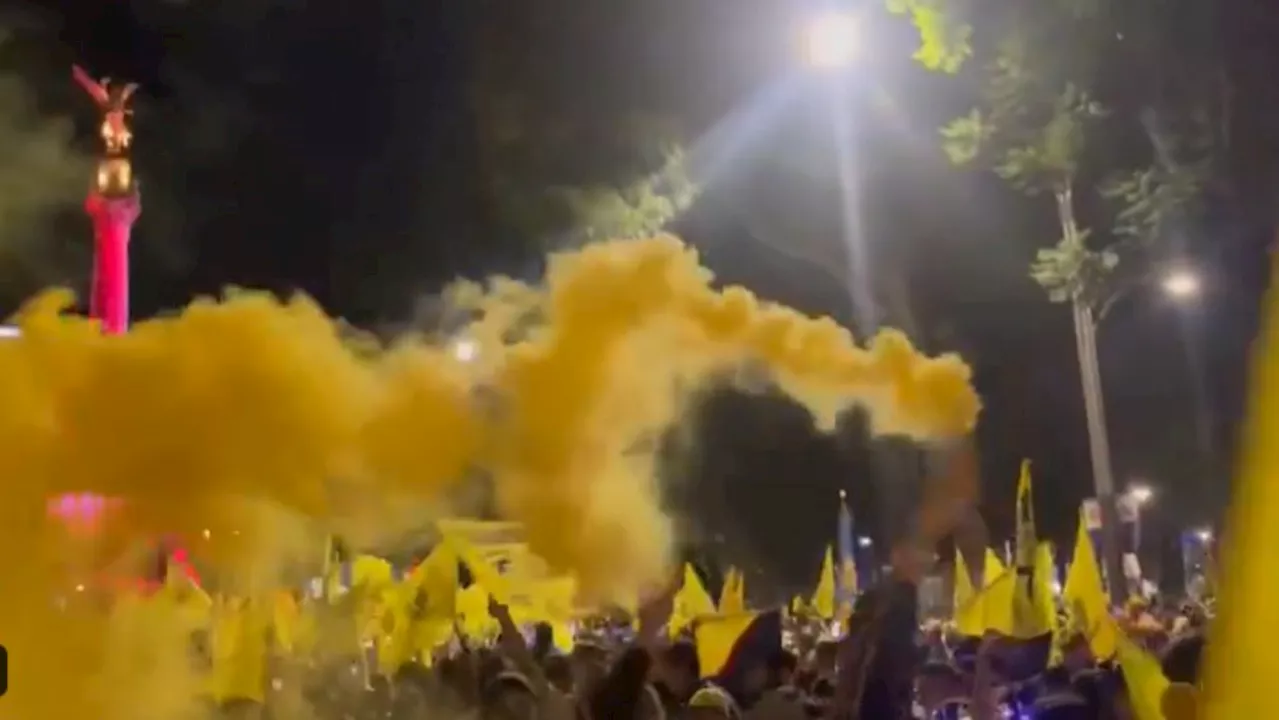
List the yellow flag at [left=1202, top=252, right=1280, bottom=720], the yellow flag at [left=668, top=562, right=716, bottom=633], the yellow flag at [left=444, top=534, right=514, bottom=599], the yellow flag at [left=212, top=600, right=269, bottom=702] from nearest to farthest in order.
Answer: the yellow flag at [left=1202, top=252, right=1280, bottom=720] < the yellow flag at [left=212, top=600, right=269, bottom=702] < the yellow flag at [left=444, top=534, right=514, bottom=599] < the yellow flag at [left=668, top=562, right=716, bottom=633]

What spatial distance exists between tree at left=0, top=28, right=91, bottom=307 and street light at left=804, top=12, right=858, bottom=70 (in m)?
4.42

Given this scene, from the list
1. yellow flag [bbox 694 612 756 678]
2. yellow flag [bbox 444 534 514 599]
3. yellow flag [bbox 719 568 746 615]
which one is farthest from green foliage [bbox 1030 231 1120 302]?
yellow flag [bbox 694 612 756 678]

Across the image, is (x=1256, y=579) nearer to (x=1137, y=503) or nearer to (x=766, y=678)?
(x=766, y=678)

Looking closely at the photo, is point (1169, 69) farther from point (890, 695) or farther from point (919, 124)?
point (890, 695)

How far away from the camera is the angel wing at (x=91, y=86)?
9.60m

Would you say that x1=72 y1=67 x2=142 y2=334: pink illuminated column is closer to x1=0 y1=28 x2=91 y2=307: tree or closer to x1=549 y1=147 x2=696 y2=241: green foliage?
x1=0 y1=28 x2=91 y2=307: tree

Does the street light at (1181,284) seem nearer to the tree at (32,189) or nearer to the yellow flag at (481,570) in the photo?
the yellow flag at (481,570)

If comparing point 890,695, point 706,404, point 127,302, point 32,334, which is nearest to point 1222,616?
point 890,695

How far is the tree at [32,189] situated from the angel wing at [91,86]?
31 centimetres

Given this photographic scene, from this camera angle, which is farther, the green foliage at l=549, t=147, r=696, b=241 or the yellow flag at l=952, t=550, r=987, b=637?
the green foliage at l=549, t=147, r=696, b=241

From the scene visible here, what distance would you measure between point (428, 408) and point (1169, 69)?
4.01 m

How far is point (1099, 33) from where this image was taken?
7590 mm

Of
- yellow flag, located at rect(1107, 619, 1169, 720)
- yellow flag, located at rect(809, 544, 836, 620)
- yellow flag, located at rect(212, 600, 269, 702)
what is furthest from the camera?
yellow flag, located at rect(809, 544, 836, 620)

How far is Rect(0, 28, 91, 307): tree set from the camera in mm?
8641
